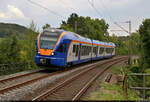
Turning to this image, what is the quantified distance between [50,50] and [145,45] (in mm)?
15617

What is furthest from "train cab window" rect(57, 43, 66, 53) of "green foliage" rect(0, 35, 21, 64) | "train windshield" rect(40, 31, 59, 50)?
"green foliage" rect(0, 35, 21, 64)

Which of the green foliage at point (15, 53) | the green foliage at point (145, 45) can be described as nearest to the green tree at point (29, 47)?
the green foliage at point (15, 53)

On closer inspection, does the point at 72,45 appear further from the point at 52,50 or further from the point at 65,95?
the point at 65,95

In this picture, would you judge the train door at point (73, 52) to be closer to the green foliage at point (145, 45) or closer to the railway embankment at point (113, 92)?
the railway embankment at point (113, 92)

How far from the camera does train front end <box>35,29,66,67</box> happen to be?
1425cm

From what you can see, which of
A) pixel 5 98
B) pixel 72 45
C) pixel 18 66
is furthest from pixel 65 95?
pixel 18 66

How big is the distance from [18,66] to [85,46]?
26.7ft

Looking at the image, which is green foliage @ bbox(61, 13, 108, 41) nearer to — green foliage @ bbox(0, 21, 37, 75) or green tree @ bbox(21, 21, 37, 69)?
green tree @ bbox(21, 21, 37, 69)

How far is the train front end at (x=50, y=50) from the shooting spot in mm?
14250

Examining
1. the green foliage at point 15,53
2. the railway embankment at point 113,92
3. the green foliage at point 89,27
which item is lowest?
the railway embankment at point 113,92

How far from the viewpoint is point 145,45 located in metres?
25.2

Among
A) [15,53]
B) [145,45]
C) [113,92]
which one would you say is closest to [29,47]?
[15,53]

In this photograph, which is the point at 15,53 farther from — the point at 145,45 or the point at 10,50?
the point at 145,45

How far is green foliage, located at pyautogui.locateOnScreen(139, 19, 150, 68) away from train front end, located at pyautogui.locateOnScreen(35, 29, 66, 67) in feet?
46.3
